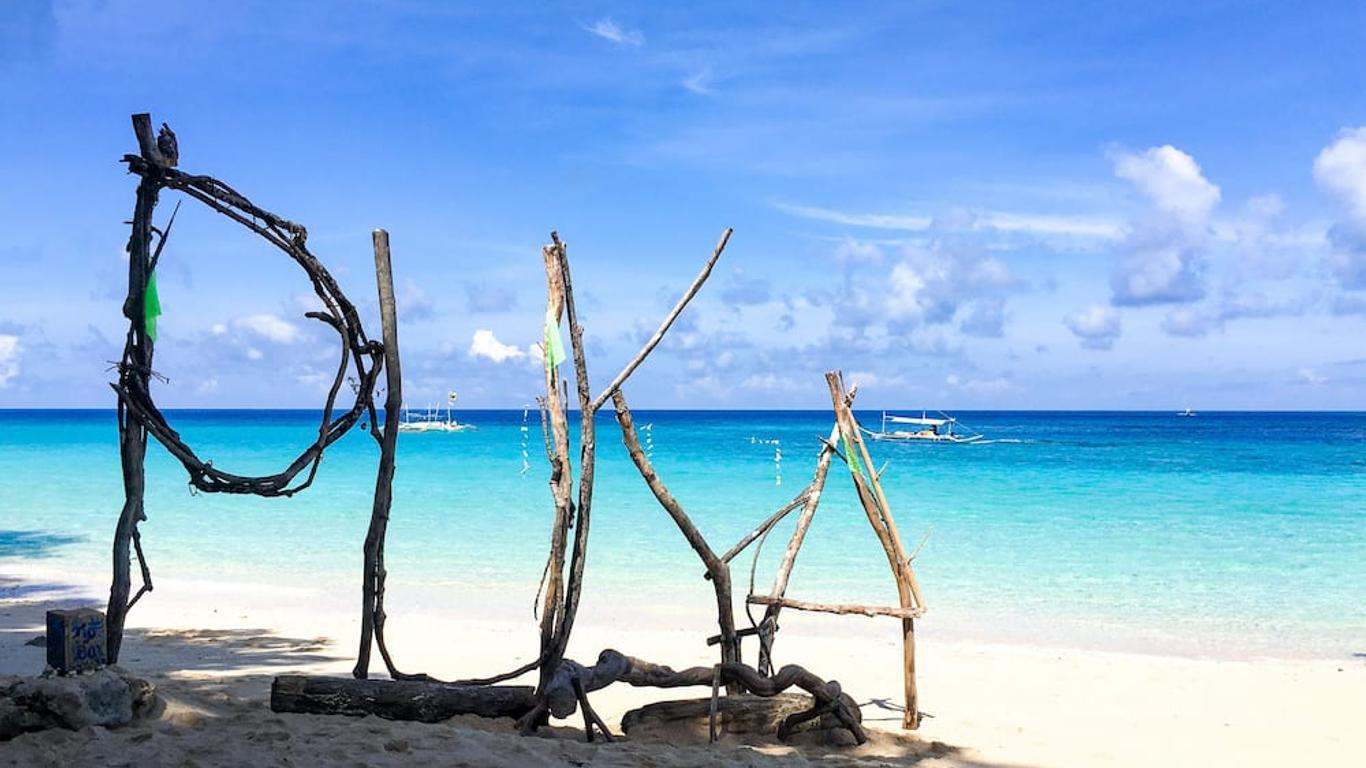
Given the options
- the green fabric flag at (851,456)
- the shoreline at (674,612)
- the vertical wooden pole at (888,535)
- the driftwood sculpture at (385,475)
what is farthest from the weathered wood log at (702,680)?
the shoreline at (674,612)

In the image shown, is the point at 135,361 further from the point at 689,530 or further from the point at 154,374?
the point at 689,530

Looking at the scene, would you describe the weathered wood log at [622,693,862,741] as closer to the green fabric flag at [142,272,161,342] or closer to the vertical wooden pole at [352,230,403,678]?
the vertical wooden pole at [352,230,403,678]

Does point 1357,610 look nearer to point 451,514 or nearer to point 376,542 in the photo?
point 376,542

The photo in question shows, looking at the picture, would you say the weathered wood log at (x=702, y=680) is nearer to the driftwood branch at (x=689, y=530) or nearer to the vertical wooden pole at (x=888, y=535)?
the driftwood branch at (x=689, y=530)

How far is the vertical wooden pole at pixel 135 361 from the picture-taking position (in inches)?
179

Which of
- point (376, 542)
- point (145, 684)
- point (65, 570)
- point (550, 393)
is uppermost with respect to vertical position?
point (550, 393)

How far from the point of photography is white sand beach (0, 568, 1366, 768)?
4.25 m

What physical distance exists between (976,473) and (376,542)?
95.2ft

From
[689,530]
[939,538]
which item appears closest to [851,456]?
[689,530]

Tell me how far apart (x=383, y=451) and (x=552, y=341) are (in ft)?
2.83

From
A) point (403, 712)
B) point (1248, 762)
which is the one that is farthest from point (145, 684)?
point (1248, 762)

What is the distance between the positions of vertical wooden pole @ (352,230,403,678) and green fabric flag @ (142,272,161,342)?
0.89m

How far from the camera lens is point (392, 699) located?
4703 millimetres

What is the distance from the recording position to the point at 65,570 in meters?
12.7
